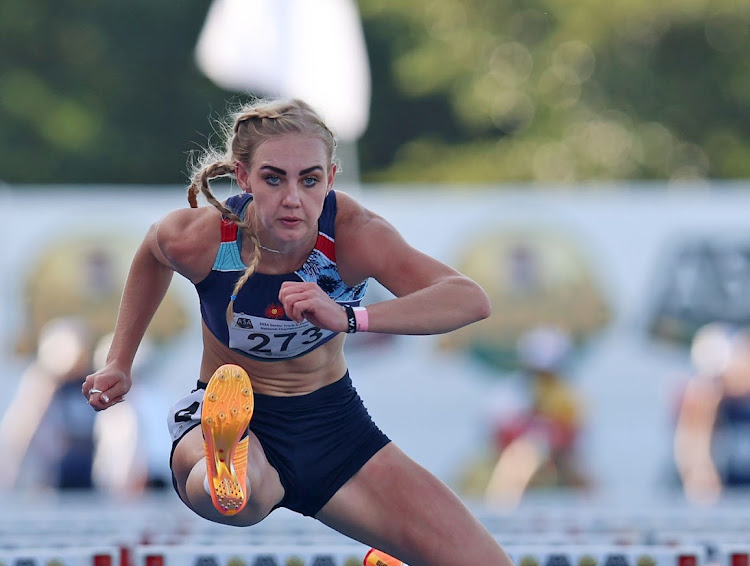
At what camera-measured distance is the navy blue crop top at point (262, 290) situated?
4.45 m

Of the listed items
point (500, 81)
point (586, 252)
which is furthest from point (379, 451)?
point (500, 81)

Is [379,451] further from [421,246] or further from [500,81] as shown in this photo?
[500,81]

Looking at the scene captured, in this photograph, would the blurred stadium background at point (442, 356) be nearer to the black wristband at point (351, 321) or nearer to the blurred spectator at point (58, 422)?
the blurred spectator at point (58, 422)

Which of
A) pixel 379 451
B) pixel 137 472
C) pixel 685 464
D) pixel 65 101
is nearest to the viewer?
pixel 379 451

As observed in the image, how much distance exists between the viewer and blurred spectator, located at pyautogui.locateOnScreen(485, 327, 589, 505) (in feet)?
32.7

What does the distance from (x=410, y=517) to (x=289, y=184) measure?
1.15 metres

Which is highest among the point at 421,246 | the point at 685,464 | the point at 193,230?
the point at 193,230

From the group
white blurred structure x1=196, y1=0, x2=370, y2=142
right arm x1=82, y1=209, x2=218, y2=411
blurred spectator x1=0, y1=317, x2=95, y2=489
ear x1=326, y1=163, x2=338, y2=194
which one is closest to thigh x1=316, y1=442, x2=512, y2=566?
right arm x1=82, y1=209, x2=218, y2=411

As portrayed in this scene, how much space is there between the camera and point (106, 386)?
4695 millimetres

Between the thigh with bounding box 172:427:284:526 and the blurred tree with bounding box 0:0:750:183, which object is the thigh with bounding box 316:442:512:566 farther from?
the blurred tree with bounding box 0:0:750:183

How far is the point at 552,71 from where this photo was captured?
796 inches

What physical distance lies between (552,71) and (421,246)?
9749 mm

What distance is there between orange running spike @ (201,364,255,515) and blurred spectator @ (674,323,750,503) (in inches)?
249

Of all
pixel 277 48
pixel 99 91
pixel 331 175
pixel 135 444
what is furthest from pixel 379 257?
pixel 99 91
